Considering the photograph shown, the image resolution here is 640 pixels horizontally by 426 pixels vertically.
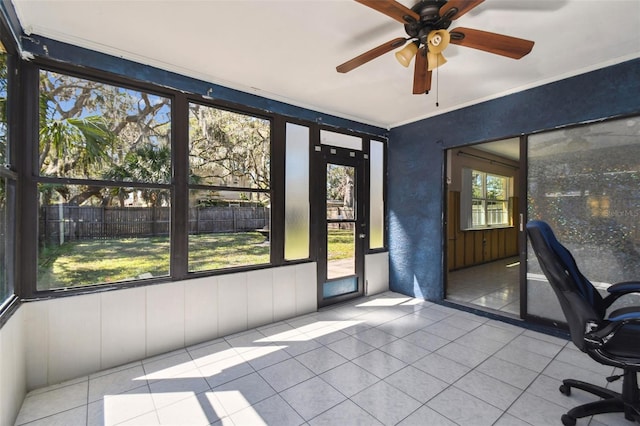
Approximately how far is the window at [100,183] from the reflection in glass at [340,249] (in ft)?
6.84

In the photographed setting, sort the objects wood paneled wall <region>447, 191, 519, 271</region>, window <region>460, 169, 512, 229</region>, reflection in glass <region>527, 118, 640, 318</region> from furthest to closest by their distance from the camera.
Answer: window <region>460, 169, 512, 229</region> < wood paneled wall <region>447, 191, 519, 271</region> < reflection in glass <region>527, 118, 640, 318</region>

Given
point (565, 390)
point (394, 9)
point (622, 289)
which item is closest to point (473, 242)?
point (622, 289)

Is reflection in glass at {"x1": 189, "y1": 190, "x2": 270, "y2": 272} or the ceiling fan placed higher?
the ceiling fan

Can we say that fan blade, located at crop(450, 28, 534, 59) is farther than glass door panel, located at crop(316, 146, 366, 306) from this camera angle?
No

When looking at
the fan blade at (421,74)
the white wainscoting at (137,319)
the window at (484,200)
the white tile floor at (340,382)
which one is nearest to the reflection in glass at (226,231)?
the white wainscoting at (137,319)

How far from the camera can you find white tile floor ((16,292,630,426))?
1.88m

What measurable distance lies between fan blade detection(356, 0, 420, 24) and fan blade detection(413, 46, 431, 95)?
32 centimetres

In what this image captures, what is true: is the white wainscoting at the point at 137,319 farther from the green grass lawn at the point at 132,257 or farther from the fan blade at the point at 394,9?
the fan blade at the point at 394,9

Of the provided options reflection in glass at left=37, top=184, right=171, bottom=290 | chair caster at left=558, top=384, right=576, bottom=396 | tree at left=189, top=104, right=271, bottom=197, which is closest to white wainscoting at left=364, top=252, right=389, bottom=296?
tree at left=189, top=104, right=271, bottom=197

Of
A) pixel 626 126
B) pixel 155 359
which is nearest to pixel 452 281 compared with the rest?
pixel 626 126

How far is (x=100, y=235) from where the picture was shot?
2576mm

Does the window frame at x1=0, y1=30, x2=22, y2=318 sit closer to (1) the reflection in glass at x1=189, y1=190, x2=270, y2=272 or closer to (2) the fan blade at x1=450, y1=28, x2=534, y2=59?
(1) the reflection in glass at x1=189, y1=190, x2=270, y2=272

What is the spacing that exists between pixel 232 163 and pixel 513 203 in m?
7.42

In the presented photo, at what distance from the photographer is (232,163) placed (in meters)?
3.40
